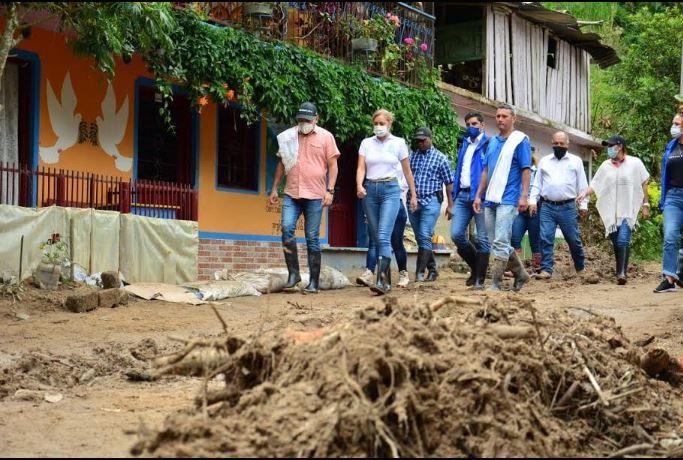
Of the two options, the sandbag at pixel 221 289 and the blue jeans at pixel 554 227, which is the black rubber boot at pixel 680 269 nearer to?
the blue jeans at pixel 554 227

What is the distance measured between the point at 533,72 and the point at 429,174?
36.6ft

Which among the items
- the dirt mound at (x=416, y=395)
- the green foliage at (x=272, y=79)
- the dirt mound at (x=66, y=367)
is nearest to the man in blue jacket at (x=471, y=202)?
the green foliage at (x=272, y=79)

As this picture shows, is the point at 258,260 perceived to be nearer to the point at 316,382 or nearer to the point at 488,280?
the point at 488,280

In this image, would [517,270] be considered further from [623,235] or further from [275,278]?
[275,278]

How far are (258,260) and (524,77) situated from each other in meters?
9.81

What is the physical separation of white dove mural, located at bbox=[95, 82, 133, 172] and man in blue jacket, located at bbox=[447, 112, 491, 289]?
439cm

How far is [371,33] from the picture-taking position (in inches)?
651

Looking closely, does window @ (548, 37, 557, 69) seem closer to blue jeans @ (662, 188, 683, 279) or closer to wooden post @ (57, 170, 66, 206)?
blue jeans @ (662, 188, 683, 279)

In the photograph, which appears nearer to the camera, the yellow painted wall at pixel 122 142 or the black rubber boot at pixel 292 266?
the black rubber boot at pixel 292 266

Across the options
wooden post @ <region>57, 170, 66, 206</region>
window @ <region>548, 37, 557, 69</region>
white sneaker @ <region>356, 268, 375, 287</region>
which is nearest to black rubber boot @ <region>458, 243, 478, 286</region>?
white sneaker @ <region>356, 268, 375, 287</region>

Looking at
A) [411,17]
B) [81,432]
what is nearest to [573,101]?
[411,17]

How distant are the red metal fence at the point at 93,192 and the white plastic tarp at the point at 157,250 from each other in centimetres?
37

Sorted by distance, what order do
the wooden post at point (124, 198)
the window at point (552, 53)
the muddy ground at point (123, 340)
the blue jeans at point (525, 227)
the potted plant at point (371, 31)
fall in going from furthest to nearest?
1. the window at point (552, 53)
2. the potted plant at point (371, 31)
3. the blue jeans at point (525, 227)
4. the wooden post at point (124, 198)
5. the muddy ground at point (123, 340)

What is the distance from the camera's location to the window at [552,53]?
24.2 m
